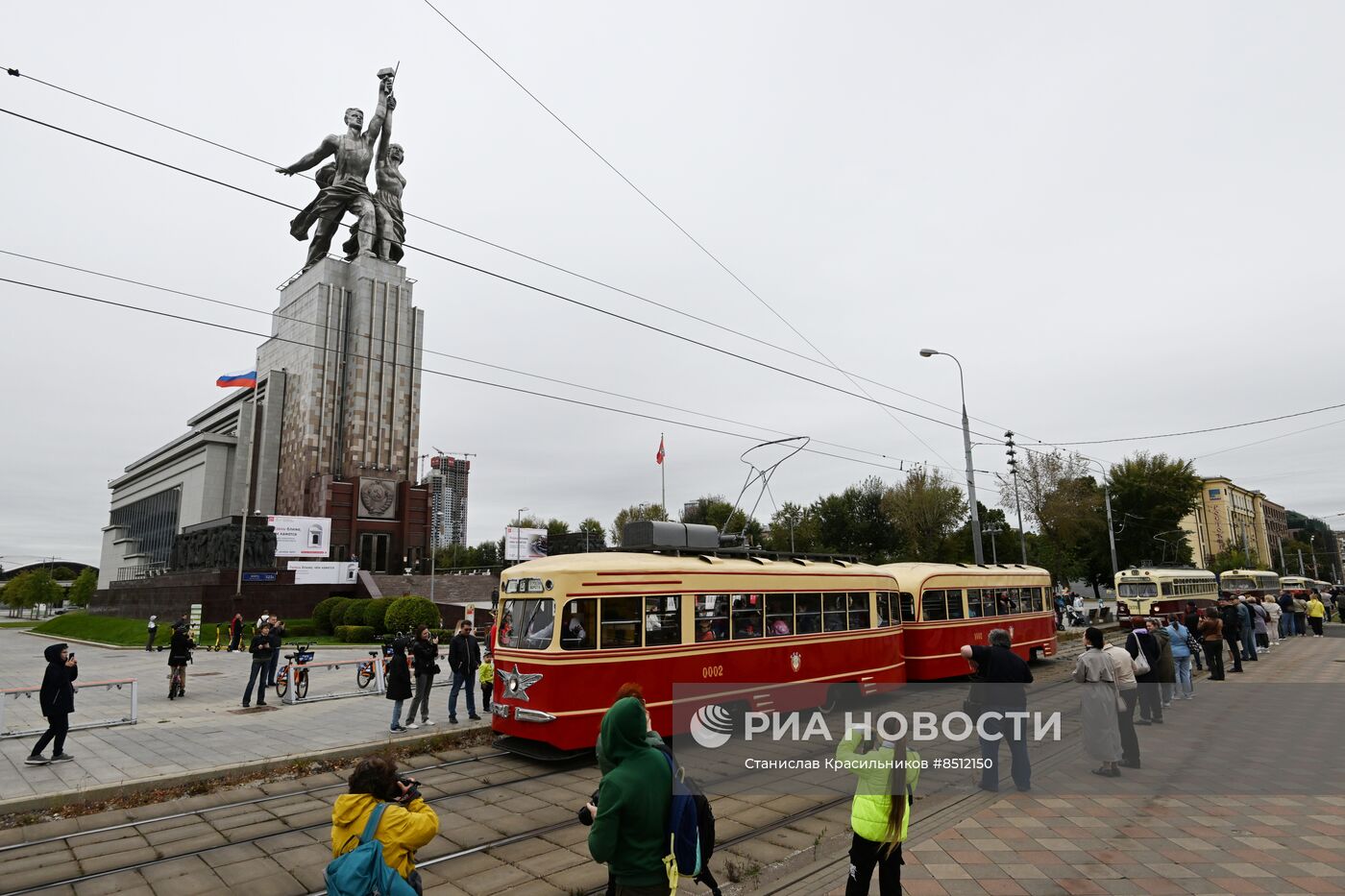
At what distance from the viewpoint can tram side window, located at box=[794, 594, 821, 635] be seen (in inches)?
544

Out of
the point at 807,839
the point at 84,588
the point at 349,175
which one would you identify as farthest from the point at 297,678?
the point at 84,588

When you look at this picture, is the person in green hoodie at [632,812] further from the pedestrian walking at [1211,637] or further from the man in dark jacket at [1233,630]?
the man in dark jacket at [1233,630]

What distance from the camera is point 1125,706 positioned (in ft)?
31.1

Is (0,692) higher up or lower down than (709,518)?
lower down

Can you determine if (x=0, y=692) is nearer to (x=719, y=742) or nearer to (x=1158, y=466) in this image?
(x=719, y=742)

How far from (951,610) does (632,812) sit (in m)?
15.9

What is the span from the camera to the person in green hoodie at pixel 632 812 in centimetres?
386

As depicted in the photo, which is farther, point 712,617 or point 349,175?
A: point 349,175

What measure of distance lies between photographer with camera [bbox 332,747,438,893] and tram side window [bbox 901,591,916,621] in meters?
15.3

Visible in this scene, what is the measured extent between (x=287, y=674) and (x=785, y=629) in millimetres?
11344

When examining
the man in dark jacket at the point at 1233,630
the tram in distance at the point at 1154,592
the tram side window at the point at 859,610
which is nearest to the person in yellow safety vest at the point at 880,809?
the tram side window at the point at 859,610

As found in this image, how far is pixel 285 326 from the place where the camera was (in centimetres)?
6838

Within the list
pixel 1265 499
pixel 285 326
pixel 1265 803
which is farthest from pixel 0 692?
pixel 1265 499

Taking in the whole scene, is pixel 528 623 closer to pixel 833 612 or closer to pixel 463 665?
pixel 463 665
